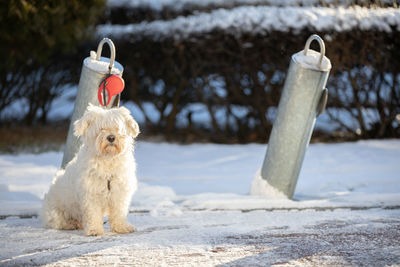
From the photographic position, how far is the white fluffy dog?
363 centimetres

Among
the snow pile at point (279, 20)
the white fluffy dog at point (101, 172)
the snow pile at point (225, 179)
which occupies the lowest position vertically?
the snow pile at point (225, 179)

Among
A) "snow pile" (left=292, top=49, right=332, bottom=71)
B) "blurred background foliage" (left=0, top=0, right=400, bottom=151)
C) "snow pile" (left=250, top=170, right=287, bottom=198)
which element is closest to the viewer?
"snow pile" (left=292, top=49, right=332, bottom=71)

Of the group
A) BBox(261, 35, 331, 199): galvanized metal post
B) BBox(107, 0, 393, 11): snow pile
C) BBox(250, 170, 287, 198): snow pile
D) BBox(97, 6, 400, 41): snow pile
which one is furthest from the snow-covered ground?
BBox(107, 0, 393, 11): snow pile

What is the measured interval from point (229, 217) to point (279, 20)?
4091mm

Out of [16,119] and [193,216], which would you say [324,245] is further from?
[16,119]

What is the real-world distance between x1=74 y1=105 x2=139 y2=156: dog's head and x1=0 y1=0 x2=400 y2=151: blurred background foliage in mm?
4435

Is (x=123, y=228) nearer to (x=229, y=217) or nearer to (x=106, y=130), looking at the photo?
(x=106, y=130)

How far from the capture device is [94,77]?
4648 mm

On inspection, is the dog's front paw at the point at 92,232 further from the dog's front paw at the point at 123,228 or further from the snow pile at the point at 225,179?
the snow pile at the point at 225,179

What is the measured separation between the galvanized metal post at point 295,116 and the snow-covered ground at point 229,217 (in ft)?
1.06

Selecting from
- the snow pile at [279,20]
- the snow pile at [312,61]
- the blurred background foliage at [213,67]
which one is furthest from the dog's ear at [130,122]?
the blurred background foliage at [213,67]

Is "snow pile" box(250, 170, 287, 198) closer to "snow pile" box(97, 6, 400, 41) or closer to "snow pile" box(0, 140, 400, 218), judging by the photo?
"snow pile" box(0, 140, 400, 218)

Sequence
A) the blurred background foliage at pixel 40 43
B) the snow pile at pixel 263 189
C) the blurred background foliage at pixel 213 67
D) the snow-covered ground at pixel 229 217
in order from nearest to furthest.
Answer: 1. the snow-covered ground at pixel 229 217
2. the snow pile at pixel 263 189
3. the blurred background foliage at pixel 213 67
4. the blurred background foliage at pixel 40 43

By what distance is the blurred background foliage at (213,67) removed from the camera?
769 centimetres
